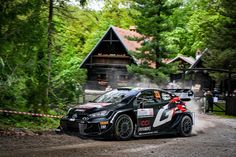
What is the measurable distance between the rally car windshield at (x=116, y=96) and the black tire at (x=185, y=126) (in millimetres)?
2367

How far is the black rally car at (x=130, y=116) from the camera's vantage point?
11359 millimetres

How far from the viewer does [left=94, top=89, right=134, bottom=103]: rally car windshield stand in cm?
1234

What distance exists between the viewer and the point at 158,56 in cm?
3206

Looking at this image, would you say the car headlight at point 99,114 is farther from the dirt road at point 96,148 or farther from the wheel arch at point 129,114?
the dirt road at point 96,148

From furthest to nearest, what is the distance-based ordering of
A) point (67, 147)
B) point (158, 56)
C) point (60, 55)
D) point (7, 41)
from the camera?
point (158, 56), point (60, 55), point (7, 41), point (67, 147)

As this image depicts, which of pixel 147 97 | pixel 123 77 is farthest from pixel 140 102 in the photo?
pixel 123 77

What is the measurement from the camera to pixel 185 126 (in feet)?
45.3

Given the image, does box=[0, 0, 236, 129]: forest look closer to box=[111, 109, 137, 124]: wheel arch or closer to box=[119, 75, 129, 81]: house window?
box=[111, 109, 137, 124]: wheel arch

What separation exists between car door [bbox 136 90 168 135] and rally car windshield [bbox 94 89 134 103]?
39 centimetres

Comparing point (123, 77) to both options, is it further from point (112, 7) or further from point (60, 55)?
point (60, 55)

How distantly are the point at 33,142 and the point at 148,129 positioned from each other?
12.3 feet

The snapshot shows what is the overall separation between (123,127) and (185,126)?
120 inches

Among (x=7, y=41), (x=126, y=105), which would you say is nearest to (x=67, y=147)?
(x=126, y=105)

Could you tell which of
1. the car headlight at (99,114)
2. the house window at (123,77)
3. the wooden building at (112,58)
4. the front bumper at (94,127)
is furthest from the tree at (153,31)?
the front bumper at (94,127)
